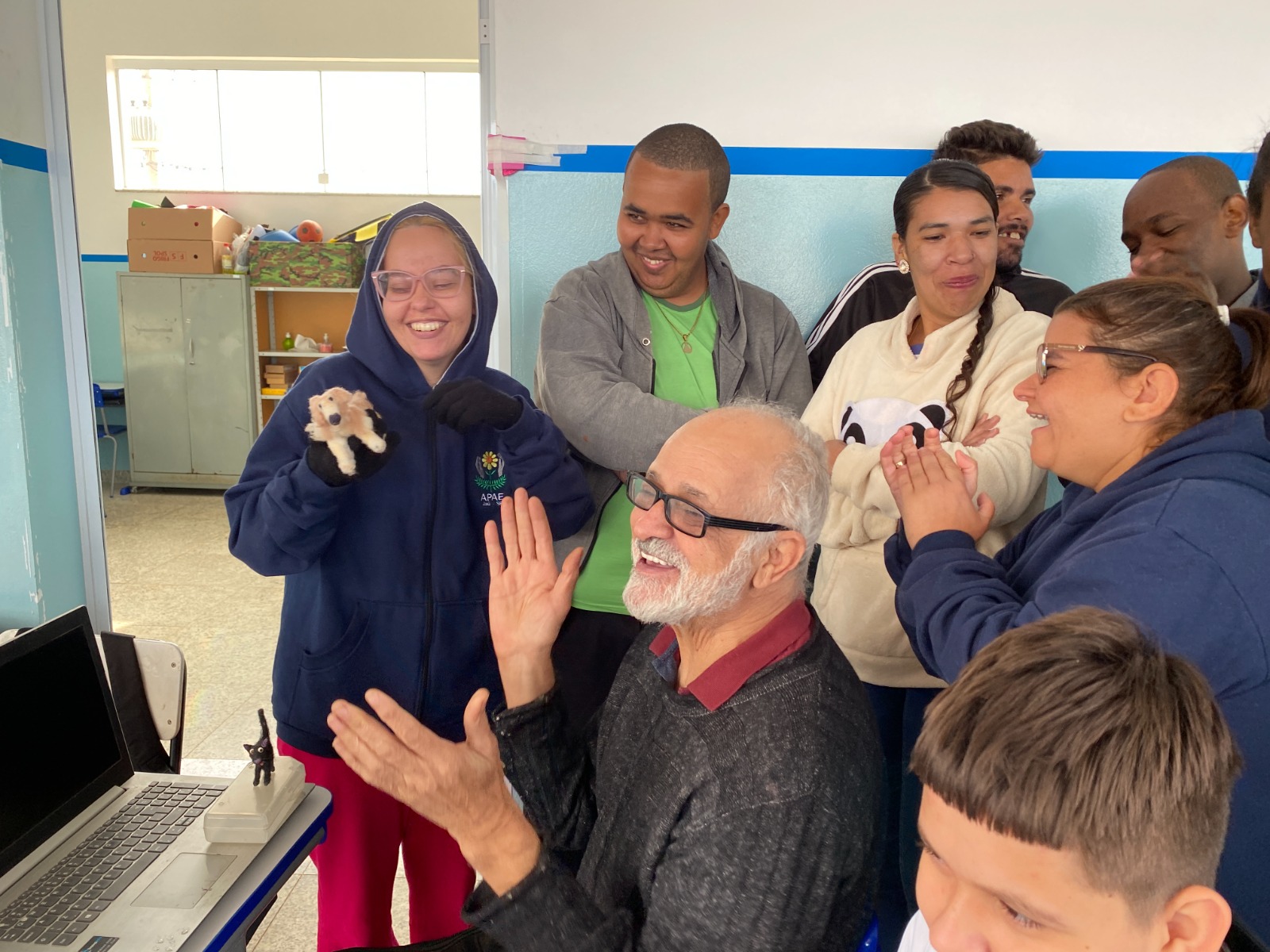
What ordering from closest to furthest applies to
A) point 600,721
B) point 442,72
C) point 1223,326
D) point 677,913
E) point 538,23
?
point 677,913
point 1223,326
point 600,721
point 538,23
point 442,72

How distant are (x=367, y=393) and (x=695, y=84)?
1.70m

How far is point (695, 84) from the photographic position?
285cm

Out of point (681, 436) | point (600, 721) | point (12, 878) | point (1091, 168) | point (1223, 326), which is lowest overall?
point (12, 878)

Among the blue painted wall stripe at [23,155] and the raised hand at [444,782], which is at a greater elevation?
the blue painted wall stripe at [23,155]

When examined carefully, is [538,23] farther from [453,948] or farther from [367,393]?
[453,948]

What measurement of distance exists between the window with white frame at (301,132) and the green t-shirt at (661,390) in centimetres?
685

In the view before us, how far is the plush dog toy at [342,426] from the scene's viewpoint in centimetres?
158

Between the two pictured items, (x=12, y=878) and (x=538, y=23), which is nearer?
(x=12, y=878)

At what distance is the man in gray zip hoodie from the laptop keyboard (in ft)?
2.69

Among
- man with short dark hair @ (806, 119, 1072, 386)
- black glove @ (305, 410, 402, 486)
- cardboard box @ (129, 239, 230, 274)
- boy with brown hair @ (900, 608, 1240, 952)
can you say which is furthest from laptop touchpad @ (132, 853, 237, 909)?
cardboard box @ (129, 239, 230, 274)

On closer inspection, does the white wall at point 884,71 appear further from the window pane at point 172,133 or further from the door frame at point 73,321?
the window pane at point 172,133

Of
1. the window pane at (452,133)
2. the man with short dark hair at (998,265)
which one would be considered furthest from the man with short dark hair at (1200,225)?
the window pane at (452,133)

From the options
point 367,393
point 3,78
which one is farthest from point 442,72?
point 367,393

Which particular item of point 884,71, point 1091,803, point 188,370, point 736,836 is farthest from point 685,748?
point 188,370
